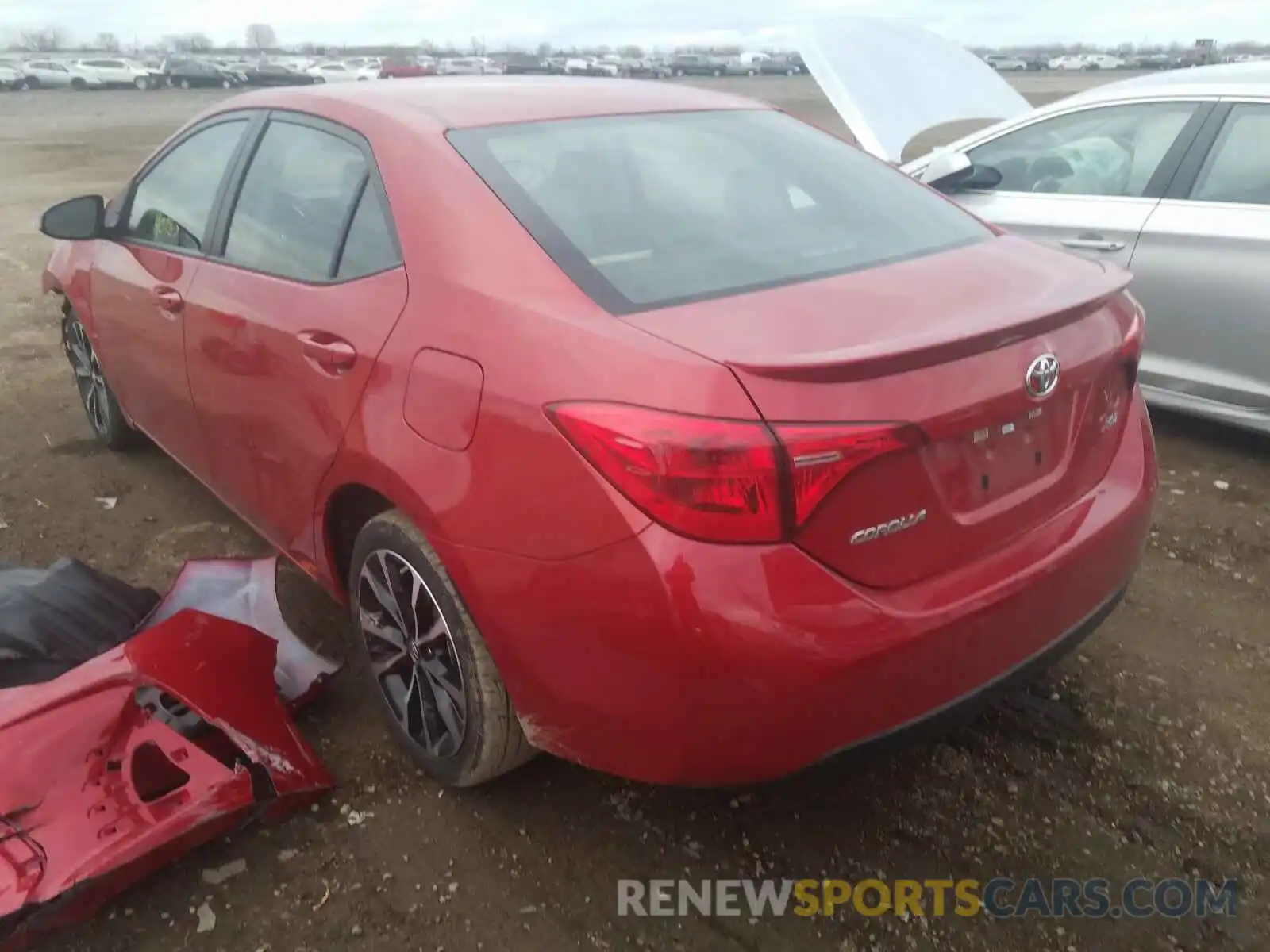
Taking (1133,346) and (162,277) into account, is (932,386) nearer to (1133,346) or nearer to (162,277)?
(1133,346)

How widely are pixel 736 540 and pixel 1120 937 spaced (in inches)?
47.0

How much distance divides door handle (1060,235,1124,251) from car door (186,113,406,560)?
9.98 ft

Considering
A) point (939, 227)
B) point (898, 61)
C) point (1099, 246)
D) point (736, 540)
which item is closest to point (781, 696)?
point (736, 540)

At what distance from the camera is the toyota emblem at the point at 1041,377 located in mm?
1908

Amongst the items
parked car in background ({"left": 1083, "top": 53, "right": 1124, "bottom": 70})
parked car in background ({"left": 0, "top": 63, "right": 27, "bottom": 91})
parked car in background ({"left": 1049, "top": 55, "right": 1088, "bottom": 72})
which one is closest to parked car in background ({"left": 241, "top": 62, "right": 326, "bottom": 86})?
parked car in background ({"left": 0, "top": 63, "right": 27, "bottom": 91})

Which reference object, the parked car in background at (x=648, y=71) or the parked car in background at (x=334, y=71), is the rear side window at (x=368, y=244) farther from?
the parked car in background at (x=648, y=71)

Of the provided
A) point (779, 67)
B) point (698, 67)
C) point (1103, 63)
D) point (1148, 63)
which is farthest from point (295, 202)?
point (1103, 63)

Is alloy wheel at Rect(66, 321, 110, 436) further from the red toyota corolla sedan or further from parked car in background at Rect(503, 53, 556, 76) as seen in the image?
parked car in background at Rect(503, 53, 556, 76)

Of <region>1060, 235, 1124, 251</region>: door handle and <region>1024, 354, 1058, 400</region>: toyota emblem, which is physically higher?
<region>1024, 354, 1058, 400</region>: toyota emblem

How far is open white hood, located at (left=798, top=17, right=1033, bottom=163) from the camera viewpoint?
17.3 ft

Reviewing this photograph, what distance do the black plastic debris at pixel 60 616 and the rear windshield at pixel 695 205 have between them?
155 centimetres

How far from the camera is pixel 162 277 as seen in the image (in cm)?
322

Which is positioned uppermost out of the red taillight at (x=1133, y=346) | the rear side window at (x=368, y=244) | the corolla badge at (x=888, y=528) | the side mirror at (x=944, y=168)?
the rear side window at (x=368, y=244)

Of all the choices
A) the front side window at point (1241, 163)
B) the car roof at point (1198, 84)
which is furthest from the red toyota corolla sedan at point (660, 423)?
the car roof at point (1198, 84)
